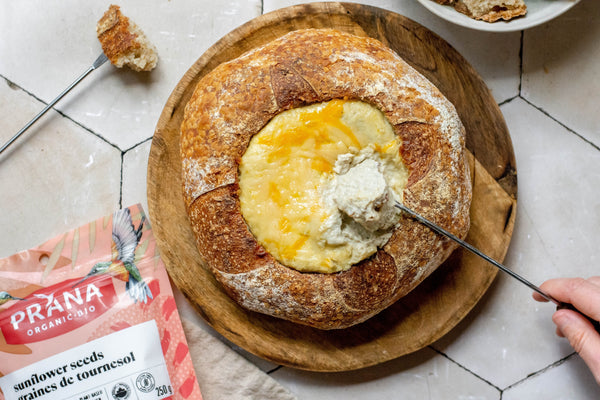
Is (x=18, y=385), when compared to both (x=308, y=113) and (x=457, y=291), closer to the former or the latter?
(x=308, y=113)

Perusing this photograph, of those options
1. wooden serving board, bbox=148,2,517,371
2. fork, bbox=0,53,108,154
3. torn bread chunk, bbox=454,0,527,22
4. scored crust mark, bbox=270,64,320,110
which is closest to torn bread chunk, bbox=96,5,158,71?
fork, bbox=0,53,108,154

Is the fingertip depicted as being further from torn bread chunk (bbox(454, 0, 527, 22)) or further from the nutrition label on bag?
the nutrition label on bag

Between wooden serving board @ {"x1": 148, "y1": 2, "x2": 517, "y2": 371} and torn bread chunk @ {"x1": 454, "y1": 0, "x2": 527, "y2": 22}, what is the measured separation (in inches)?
4.1

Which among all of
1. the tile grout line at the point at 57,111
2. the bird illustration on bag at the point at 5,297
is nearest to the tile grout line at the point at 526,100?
the tile grout line at the point at 57,111

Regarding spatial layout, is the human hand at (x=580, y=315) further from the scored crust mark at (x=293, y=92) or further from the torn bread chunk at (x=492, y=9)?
the scored crust mark at (x=293, y=92)

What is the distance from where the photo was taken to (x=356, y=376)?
5.05ft

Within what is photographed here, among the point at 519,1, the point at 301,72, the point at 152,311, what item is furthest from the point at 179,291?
Answer: the point at 519,1

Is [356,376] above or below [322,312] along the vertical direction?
below

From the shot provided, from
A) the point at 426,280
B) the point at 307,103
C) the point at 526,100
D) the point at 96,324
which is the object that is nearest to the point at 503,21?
the point at 526,100

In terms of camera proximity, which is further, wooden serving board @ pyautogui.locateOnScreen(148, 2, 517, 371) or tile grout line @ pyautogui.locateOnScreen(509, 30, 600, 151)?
tile grout line @ pyautogui.locateOnScreen(509, 30, 600, 151)

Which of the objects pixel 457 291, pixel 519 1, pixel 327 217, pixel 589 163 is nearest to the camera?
pixel 327 217

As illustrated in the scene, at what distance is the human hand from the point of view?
4.18ft

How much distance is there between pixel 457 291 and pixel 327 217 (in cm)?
51

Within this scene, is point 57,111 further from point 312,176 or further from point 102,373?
point 312,176
